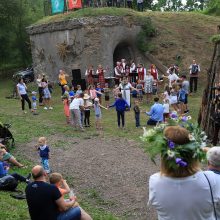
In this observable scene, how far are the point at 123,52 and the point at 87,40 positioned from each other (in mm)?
3635

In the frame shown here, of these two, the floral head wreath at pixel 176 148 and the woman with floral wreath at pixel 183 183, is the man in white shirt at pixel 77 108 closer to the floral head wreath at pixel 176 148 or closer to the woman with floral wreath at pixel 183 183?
the floral head wreath at pixel 176 148

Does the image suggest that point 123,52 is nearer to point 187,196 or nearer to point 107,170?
point 107,170

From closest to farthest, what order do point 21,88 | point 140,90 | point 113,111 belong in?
1. point 21,88
2. point 113,111
3. point 140,90

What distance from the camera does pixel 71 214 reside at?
6203 millimetres

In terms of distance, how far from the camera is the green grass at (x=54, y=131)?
7922mm

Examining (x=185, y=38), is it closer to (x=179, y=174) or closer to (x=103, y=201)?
(x=103, y=201)

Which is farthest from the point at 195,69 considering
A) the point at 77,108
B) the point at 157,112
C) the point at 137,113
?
the point at 77,108

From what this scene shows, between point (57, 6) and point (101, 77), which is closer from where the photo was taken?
point (101, 77)

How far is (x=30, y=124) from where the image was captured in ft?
58.3

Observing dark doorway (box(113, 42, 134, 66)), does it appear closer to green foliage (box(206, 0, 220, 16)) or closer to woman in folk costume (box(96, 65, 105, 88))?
woman in folk costume (box(96, 65, 105, 88))

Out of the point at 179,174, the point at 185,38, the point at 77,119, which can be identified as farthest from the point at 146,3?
the point at 179,174

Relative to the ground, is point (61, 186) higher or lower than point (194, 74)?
higher

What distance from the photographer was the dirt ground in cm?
899

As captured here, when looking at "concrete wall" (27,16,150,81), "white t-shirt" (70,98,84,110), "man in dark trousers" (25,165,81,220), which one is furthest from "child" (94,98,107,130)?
"man in dark trousers" (25,165,81,220)
